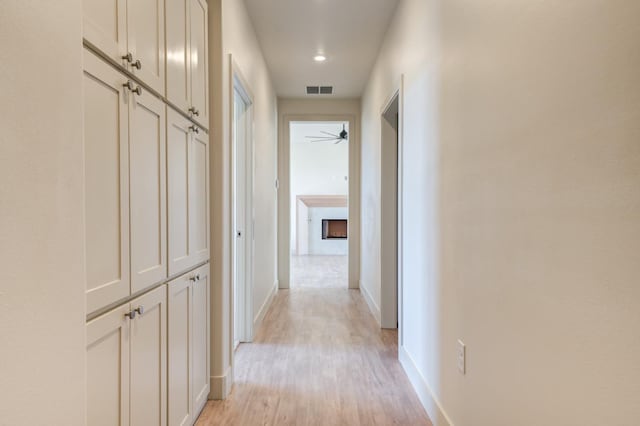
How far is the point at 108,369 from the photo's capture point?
1044 millimetres

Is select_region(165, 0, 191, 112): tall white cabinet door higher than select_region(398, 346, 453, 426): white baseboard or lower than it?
higher

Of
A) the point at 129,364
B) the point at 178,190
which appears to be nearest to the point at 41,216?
the point at 129,364

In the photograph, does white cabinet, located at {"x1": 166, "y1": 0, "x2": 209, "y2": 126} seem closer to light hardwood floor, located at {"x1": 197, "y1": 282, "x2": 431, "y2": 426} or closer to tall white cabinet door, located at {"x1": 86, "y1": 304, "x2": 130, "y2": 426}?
tall white cabinet door, located at {"x1": 86, "y1": 304, "x2": 130, "y2": 426}

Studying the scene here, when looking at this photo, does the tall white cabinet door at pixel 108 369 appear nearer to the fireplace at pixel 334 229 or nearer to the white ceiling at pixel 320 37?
the white ceiling at pixel 320 37

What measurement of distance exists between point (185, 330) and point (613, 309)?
156 cm

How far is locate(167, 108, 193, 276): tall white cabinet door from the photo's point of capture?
4.89 ft

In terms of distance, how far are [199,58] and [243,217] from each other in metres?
1.39

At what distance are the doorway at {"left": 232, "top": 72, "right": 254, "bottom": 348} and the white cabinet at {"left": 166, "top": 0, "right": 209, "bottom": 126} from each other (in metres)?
0.99

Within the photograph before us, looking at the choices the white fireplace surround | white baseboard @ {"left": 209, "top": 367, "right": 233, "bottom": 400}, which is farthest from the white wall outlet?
the white fireplace surround

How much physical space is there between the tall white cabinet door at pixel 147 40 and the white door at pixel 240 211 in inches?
61.7

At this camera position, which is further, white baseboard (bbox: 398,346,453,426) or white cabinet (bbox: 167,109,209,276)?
white baseboard (bbox: 398,346,453,426)

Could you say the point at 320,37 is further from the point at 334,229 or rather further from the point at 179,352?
the point at 334,229

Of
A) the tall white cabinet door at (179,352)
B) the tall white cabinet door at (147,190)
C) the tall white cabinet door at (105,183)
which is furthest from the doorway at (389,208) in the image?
the tall white cabinet door at (105,183)

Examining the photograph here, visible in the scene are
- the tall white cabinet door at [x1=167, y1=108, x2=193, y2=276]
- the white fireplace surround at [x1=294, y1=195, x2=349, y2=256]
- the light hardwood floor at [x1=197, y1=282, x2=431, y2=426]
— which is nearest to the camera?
the tall white cabinet door at [x1=167, y1=108, x2=193, y2=276]
